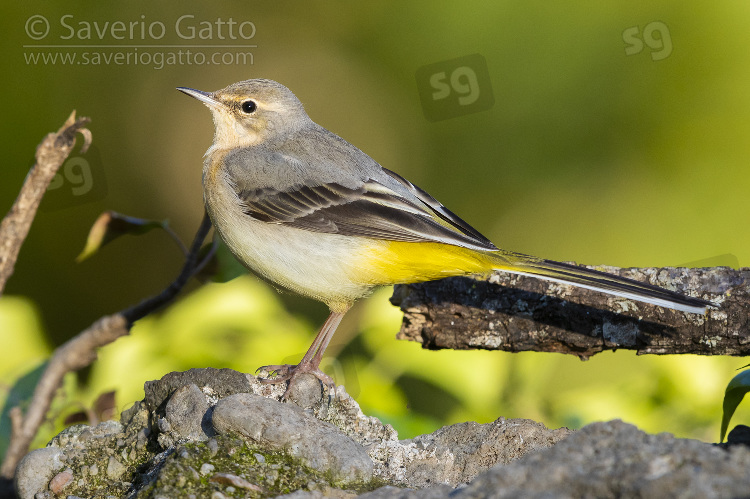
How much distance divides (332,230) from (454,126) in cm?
226

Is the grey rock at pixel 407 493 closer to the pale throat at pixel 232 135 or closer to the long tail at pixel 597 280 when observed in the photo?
the long tail at pixel 597 280

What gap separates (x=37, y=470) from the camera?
2.89 metres

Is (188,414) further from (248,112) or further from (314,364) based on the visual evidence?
(248,112)

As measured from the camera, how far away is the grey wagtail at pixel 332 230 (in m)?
3.76

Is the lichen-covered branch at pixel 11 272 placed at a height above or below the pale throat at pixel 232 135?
below

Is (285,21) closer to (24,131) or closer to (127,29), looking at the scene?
(127,29)

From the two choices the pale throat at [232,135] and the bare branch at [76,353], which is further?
the pale throat at [232,135]

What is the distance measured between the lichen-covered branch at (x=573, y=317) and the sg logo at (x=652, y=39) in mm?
2260

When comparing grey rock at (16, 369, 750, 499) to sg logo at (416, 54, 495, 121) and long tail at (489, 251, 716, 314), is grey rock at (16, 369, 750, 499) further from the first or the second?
sg logo at (416, 54, 495, 121)

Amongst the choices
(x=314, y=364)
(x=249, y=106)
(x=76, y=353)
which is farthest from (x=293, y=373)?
(x=249, y=106)

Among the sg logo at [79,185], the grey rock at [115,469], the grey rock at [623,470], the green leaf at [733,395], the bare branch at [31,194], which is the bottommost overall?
the green leaf at [733,395]

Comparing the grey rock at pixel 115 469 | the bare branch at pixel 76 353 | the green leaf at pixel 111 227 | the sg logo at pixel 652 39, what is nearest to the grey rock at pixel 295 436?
the grey rock at pixel 115 469

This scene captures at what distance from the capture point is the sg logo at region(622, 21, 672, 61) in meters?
5.44

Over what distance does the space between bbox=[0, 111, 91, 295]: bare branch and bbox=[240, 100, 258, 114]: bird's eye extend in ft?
3.73
